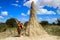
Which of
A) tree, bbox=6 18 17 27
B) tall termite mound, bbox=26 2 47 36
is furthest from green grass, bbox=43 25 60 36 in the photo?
tree, bbox=6 18 17 27

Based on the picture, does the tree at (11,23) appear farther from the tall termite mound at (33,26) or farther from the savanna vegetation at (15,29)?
the tall termite mound at (33,26)

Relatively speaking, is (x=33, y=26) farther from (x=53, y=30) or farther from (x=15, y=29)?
(x=15, y=29)

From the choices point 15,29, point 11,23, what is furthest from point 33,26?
point 11,23

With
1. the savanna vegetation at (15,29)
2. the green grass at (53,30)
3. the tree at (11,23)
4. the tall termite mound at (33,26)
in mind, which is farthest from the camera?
the tree at (11,23)

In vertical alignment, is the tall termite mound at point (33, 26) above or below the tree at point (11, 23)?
below

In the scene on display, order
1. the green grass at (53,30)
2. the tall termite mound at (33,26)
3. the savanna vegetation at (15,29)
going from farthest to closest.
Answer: the savanna vegetation at (15,29) < the green grass at (53,30) < the tall termite mound at (33,26)

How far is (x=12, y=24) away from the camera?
53.7 metres

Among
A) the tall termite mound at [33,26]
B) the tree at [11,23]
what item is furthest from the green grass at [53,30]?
the tree at [11,23]

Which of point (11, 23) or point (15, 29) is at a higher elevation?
point (11, 23)

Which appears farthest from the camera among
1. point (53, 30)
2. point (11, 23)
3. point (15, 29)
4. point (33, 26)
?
point (11, 23)

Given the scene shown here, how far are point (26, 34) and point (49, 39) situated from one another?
2742 mm

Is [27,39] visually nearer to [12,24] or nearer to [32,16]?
[32,16]

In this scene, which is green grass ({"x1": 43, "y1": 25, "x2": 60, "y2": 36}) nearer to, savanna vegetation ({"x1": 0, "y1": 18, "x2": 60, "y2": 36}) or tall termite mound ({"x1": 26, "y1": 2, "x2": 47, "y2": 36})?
savanna vegetation ({"x1": 0, "y1": 18, "x2": 60, "y2": 36})

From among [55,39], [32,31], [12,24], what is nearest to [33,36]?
[32,31]
